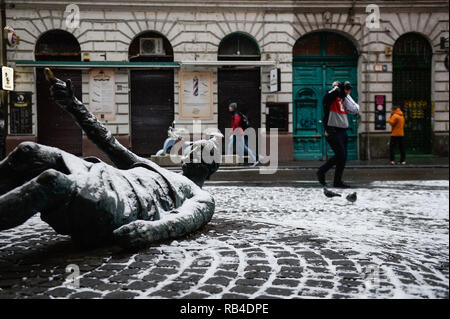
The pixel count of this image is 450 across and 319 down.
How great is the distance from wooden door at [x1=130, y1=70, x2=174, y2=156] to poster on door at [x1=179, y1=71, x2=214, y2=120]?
43cm

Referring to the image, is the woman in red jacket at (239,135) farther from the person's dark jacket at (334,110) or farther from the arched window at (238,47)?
the person's dark jacket at (334,110)

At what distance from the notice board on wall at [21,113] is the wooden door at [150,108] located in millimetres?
3467

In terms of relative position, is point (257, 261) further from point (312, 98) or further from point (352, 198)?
point (312, 98)

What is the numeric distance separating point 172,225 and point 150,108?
43.6 ft

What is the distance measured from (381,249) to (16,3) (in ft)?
50.9

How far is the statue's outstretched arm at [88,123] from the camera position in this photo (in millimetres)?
3312

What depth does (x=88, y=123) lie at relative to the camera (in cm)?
348

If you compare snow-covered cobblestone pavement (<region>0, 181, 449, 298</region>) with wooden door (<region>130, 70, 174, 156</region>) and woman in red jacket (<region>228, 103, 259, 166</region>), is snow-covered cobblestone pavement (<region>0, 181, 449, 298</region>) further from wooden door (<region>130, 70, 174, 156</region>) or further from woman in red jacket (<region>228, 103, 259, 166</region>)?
wooden door (<region>130, 70, 174, 156</region>)

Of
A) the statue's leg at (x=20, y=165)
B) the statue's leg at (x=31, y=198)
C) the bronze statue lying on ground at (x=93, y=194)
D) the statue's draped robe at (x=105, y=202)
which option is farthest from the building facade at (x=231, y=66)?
the statue's leg at (x=31, y=198)

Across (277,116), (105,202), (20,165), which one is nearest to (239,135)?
(277,116)

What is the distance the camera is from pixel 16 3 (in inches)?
593

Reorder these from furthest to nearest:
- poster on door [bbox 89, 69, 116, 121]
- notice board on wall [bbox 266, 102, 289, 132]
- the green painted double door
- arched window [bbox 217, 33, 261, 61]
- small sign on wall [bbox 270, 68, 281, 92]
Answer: the green painted double door, arched window [bbox 217, 33, 261, 61], notice board on wall [bbox 266, 102, 289, 132], poster on door [bbox 89, 69, 116, 121], small sign on wall [bbox 270, 68, 281, 92]

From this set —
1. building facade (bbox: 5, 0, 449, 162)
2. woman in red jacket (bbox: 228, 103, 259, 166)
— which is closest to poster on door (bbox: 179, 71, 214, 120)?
building facade (bbox: 5, 0, 449, 162)

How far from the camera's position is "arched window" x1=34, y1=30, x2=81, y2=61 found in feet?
51.2
